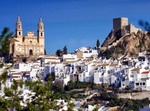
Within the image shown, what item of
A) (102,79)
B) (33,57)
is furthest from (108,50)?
(102,79)

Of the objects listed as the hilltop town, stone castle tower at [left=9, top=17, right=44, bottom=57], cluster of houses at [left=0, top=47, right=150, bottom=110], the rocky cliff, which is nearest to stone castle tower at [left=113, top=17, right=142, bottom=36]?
the hilltop town

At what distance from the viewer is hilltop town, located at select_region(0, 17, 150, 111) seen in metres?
47.7

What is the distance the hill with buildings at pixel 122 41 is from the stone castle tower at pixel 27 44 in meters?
10.3

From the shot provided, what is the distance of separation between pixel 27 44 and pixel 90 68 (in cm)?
2111

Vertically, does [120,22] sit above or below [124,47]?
above

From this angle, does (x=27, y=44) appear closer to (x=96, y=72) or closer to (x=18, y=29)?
(x=18, y=29)

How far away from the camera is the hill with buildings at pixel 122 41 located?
67438mm

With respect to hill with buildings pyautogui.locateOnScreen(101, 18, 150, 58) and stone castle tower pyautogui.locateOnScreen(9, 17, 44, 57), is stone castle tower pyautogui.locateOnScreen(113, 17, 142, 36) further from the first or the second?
stone castle tower pyautogui.locateOnScreen(9, 17, 44, 57)

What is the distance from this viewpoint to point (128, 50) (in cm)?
6862

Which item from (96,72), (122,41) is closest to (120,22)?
(122,41)

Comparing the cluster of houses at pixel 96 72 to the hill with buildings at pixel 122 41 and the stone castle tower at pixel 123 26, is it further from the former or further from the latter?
the stone castle tower at pixel 123 26

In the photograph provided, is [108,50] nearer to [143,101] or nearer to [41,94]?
[143,101]

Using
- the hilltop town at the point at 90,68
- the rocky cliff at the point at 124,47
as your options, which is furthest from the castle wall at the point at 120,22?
the rocky cliff at the point at 124,47

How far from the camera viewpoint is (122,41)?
231ft
